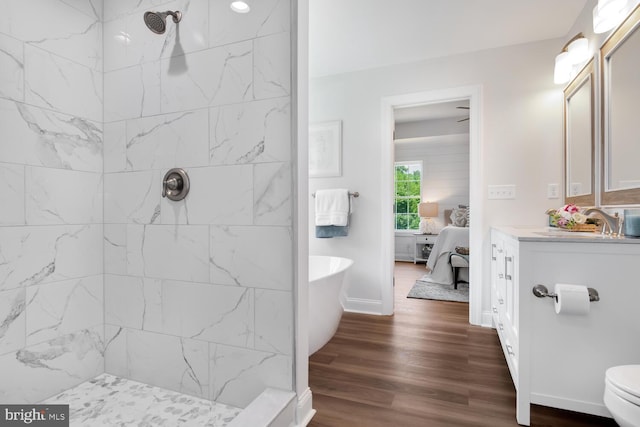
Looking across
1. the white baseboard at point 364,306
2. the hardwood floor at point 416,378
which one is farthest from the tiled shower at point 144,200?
the white baseboard at point 364,306

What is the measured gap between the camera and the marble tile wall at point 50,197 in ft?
4.60

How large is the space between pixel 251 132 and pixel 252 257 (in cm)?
57

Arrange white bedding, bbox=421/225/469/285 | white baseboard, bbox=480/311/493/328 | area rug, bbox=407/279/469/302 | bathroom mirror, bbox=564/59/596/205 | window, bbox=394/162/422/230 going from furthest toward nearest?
window, bbox=394/162/422/230
white bedding, bbox=421/225/469/285
area rug, bbox=407/279/469/302
white baseboard, bbox=480/311/493/328
bathroom mirror, bbox=564/59/596/205

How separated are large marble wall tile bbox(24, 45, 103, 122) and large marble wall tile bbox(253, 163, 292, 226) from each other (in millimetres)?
1045

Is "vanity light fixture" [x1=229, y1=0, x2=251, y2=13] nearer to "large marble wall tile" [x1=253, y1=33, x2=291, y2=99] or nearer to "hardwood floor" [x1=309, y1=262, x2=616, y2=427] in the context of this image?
"large marble wall tile" [x1=253, y1=33, x2=291, y2=99]

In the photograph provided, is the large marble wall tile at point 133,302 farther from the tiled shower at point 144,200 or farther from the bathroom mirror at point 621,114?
the bathroom mirror at point 621,114

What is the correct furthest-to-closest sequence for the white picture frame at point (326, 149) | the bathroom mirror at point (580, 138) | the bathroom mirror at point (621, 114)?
the white picture frame at point (326, 149) < the bathroom mirror at point (580, 138) < the bathroom mirror at point (621, 114)

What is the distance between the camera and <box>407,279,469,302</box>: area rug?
3.69 m

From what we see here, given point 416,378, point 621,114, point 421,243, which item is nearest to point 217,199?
point 416,378

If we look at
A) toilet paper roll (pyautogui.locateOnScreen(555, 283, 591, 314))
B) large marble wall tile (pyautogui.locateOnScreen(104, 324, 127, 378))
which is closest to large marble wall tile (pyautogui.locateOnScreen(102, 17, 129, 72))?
large marble wall tile (pyautogui.locateOnScreen(104, 324, 127, 378))

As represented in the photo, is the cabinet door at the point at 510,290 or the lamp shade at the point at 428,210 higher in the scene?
the lamp shade at the point at 428,210

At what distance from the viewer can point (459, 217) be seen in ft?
18.5

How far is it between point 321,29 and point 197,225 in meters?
1.89

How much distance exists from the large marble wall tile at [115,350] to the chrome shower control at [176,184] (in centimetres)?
81
